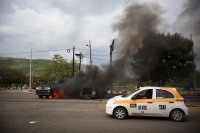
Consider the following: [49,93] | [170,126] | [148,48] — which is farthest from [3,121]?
[148,48]

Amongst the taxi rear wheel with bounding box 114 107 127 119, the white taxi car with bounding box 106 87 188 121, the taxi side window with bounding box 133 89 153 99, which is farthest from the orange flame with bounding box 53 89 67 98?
the taxi side window with bounding box 133 89 153 99

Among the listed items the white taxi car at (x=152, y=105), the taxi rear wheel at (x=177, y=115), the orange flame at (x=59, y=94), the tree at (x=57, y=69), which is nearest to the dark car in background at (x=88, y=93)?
the orange flame at (x=59, y=94)

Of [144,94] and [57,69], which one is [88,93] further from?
[57,69]

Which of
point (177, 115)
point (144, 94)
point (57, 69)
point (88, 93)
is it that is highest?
point (57, 69)

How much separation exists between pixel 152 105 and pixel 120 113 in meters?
1.49

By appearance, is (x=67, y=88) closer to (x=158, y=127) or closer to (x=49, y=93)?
(x=49, y=93)

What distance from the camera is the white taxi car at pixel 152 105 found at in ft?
24.5

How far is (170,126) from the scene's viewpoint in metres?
6.64

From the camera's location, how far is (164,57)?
2130 cm

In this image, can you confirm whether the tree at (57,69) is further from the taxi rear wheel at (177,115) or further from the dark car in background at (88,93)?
the taxi rear wheel at (177,115)

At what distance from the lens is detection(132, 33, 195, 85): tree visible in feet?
66.5

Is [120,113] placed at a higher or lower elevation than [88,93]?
higher

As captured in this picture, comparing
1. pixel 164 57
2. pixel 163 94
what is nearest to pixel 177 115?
pixel 163 94

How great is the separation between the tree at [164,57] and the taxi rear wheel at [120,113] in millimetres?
13883
